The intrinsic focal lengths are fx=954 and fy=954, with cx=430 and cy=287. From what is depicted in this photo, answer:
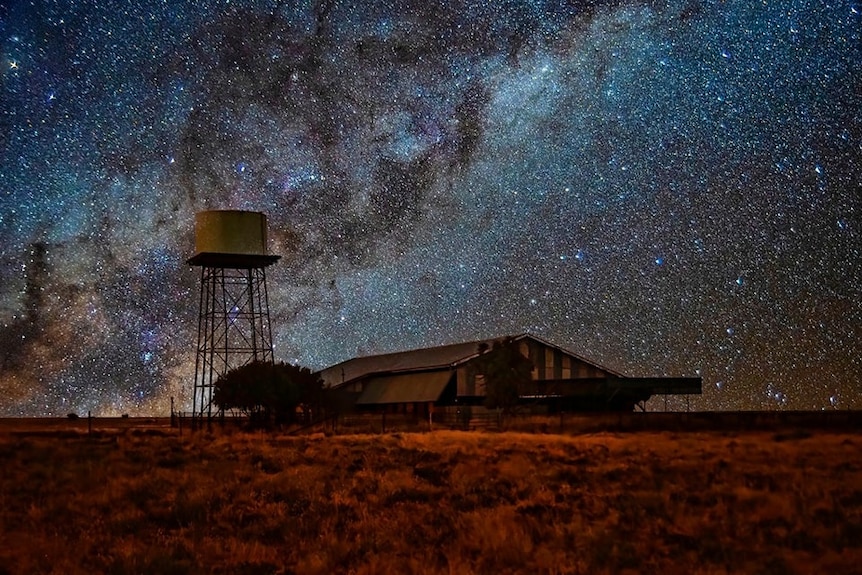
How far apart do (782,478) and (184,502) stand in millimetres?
13793

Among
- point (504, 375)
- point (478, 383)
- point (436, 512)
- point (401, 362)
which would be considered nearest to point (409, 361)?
point (401, 362)

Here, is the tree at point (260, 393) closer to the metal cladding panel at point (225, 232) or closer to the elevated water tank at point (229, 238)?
the elevated water tank at point (229, 238)

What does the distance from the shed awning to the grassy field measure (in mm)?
35100

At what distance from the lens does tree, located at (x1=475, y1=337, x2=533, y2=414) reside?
5803 centimetres

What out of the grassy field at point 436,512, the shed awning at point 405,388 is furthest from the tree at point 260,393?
the grassy field at point 436,512

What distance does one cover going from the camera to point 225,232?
5547 cm

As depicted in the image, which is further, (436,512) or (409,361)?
(409,361)

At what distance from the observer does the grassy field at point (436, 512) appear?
1369 cm

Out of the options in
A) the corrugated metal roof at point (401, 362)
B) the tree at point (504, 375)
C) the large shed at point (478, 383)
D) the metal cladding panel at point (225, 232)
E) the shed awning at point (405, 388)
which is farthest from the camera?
the corrugated metal roof at point (401, 362)

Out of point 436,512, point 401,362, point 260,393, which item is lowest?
point 436,512

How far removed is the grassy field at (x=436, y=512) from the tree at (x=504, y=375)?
85.2 ft

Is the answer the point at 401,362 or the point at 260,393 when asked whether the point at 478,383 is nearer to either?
the point at 401,362

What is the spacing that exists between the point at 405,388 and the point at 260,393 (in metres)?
14.0

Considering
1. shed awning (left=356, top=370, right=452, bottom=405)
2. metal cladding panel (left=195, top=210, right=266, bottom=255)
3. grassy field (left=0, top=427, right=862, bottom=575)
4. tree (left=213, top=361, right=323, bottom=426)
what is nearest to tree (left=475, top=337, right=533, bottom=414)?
shed awning (left=356, top=370, right=452, bottom=405)
